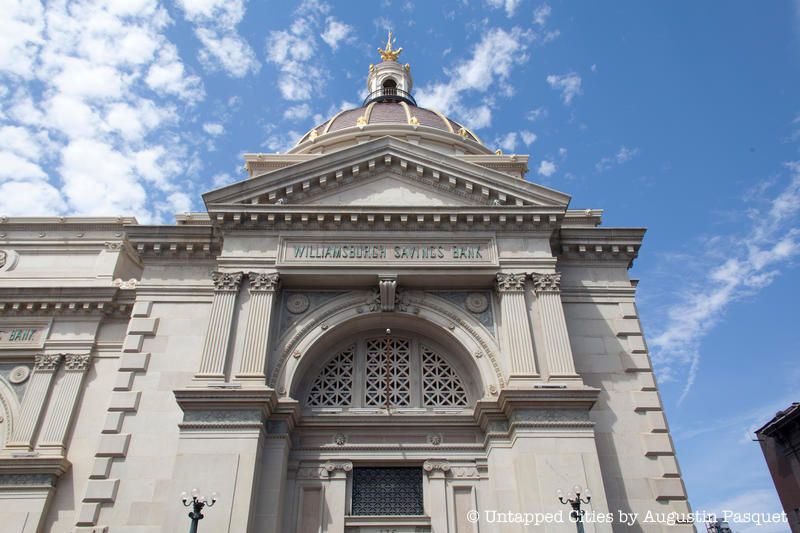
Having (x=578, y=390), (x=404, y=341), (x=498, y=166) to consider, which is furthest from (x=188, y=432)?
(x=498, y=166)

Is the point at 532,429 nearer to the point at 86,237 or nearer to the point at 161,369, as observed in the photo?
the point at 161,369

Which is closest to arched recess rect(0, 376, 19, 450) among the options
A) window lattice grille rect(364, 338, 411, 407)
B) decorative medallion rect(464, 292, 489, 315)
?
window lattice grille rect(364, 338, 411, 407)

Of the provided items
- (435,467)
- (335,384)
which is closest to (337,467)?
(335,384)

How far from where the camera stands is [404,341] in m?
20.6

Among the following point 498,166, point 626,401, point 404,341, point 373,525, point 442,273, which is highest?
point 498,166

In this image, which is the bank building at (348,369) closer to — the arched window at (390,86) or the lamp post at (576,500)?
the lamp post at (576,500)

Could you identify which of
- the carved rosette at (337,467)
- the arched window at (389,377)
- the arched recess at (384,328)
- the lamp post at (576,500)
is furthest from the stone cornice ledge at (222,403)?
the lamp post at (576,500)

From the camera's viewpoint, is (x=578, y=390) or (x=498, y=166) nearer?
(x=578, y=390)

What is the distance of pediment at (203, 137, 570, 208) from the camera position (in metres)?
20.7

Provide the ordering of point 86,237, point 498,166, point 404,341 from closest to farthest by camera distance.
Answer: point 404,341 < point 86,237 < point 498,166

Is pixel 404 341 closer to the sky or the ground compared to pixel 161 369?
closer to the sky

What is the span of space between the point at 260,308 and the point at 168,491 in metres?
5.68

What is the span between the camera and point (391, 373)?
65.3 ft

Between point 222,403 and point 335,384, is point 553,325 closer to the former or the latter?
point 335,384
